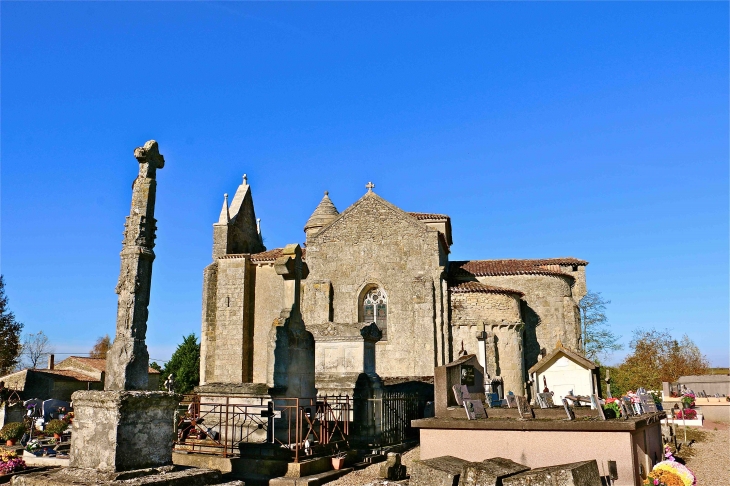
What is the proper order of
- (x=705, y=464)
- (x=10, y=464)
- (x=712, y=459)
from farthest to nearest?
(x=712, y=459) → (x=705, y=464) → (x=10, y=464)

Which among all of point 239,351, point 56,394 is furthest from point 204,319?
point 56,394

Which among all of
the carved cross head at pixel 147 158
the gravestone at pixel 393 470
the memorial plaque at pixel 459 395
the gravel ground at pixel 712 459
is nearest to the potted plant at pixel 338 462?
the gravestone at pixel 393 470

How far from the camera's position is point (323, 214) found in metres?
35.4

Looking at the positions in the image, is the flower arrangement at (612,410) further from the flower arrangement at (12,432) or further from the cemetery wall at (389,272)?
the flower arrangement at (12,432)

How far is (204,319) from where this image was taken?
3017 cm

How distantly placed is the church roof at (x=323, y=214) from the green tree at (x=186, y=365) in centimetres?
1149

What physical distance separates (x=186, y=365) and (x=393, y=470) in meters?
30.8

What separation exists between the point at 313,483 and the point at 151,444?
13.3ft

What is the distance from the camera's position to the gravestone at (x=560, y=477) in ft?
18.9

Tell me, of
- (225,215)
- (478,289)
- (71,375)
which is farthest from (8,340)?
(478,289)

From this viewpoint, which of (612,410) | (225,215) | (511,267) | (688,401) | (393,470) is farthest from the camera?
(225,215)

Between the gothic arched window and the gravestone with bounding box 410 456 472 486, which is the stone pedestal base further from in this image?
the gothic arched window

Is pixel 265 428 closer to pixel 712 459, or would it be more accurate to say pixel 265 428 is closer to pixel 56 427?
pixel 712 459

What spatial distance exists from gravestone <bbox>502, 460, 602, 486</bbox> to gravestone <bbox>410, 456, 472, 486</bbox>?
702 millimetres
